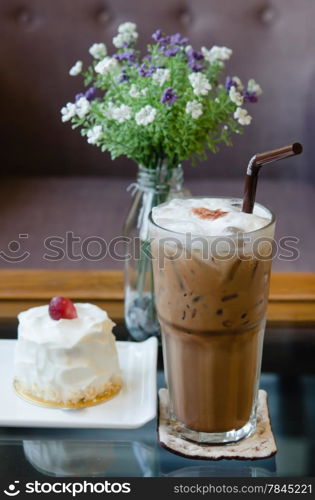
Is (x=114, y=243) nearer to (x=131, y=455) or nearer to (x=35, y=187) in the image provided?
(x=35, y=187)

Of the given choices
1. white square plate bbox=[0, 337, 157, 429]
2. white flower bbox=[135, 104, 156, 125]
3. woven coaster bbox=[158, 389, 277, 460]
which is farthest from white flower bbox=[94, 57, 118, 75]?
woven coaster bbox=[158, 389, 277, 460]

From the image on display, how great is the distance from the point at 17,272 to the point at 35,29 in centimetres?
102

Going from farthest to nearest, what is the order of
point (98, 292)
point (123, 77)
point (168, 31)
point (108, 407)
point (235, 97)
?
1. point (168, 31)
2. point (98, 292)
3. point (123, 77)
4. point (235, 97)
5. point (108, 407)

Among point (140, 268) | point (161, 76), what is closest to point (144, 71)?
point (161, 76)

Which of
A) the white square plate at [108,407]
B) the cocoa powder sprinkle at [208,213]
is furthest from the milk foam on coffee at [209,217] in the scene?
the white square plate at [108,407]

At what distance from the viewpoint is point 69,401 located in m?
1.22

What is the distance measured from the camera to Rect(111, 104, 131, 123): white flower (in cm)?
132

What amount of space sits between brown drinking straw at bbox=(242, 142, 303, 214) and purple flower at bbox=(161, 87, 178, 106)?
0.89ft

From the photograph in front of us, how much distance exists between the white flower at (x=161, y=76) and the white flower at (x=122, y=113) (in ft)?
0.24

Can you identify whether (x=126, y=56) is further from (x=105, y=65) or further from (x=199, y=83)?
(x=199, y=83)

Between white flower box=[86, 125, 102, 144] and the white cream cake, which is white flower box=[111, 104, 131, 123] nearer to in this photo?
white flower box=[86, 125, 102, 144]

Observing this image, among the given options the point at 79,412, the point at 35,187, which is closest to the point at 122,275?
the point at 79,412

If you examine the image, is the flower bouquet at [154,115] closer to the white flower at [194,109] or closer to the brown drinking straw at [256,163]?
the white flower at [194,109]

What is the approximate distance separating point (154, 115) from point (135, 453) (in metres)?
0.55
